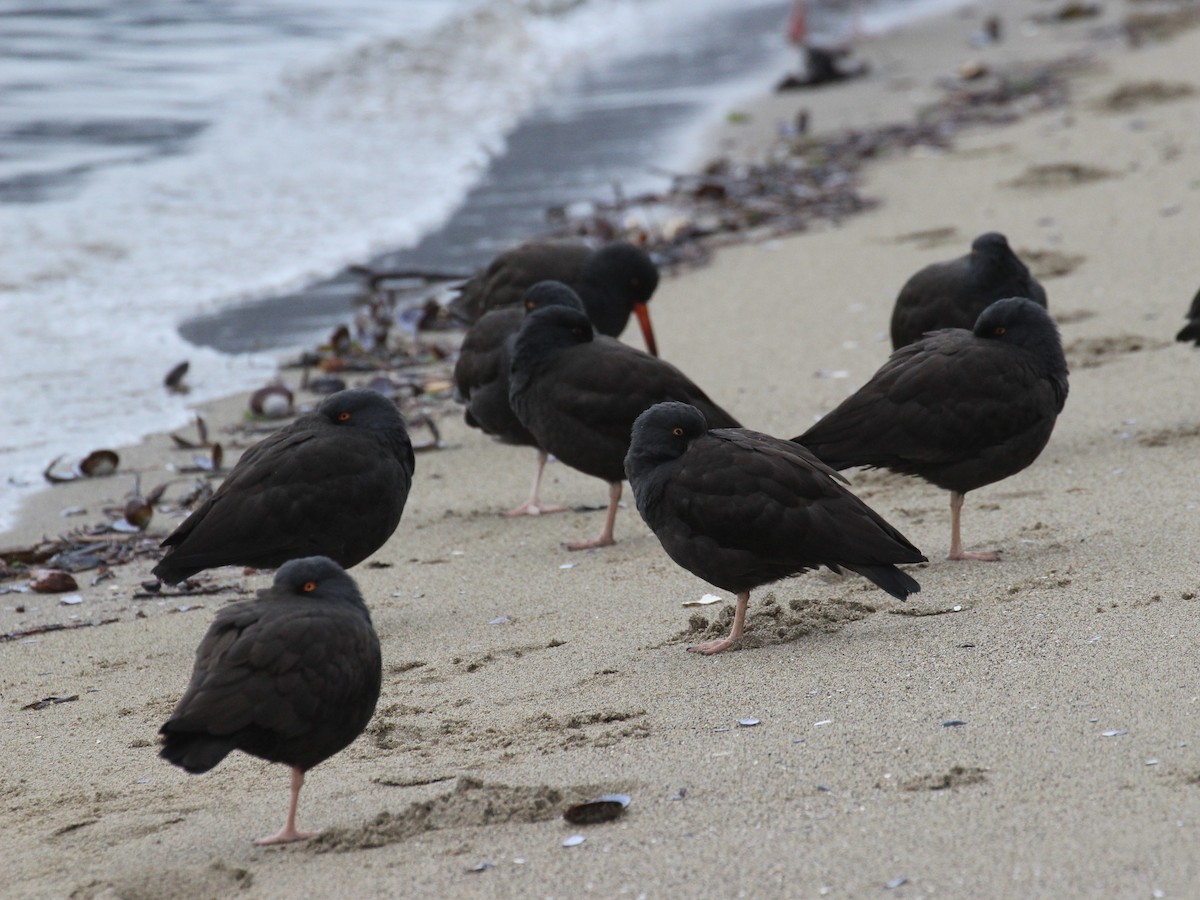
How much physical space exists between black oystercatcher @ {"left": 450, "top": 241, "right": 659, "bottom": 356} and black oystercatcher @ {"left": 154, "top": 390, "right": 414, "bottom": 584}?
108 inches

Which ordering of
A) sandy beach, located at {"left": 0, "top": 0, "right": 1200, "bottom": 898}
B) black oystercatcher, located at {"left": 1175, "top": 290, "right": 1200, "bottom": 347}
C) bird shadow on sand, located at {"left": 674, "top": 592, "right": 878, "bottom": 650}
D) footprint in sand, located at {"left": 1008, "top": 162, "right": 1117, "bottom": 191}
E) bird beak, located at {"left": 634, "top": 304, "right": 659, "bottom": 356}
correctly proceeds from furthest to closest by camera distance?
footprint in sand, located at {"left": 1008, "top": 162, "right": 1117, "bottom": 191} → bird beak, located at {"left": 634, "top": 304, "right": 659, "bottom": 356} → black oystercatcher, located at {"left": 1175, "top": 290, "right": 1200, "bottom": 347} → bird shadow on sand, located at {"left": 674, "top": 592, "right": 878, "bottom": 650} → sandy beach, located at {"left": 0, "top": 0, "right": 1200, "bottom": 898}

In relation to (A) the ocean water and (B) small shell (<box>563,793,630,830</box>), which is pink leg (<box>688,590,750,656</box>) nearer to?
(B) small shell (<box>563,793,630,830</box>)

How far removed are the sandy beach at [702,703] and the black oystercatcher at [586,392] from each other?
1.18 ft

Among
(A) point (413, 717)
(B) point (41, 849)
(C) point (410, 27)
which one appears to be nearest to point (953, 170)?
(A) point (413, 717)

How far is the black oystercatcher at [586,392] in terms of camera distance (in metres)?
6.08

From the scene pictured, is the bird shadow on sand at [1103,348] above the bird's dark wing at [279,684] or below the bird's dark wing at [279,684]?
below

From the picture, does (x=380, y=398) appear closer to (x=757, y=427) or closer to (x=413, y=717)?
(x=413, y=717)

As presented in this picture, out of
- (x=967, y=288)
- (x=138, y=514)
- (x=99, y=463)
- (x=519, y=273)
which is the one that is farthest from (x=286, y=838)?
(x=519, y=273)

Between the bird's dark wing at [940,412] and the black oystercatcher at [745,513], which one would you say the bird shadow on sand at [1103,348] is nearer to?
the bird's dark wing at [940,412]

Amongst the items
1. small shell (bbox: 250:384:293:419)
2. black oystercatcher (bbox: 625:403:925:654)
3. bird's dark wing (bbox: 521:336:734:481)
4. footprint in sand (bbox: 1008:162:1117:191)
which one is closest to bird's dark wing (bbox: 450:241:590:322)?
small shell (bbox: 250:384:293:419)

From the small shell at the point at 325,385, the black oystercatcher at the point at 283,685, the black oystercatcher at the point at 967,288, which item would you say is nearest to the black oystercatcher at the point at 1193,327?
the black oystercatcher at the point at 967,288

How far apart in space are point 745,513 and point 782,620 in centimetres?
42

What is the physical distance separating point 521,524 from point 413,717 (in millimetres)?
2171

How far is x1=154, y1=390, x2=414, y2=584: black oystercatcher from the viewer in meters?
5.10
